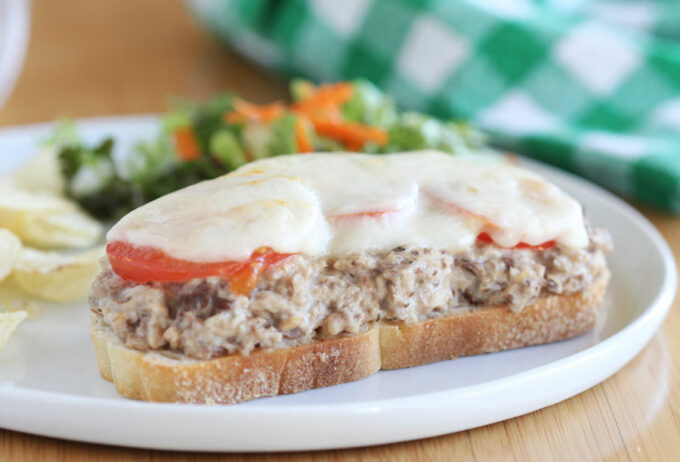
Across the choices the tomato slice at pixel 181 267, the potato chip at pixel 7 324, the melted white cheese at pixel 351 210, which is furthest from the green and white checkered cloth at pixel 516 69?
the potato chip at pixel 7 324

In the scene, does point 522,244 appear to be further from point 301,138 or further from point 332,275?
point 301,138

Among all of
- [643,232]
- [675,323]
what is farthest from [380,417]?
[643,232]

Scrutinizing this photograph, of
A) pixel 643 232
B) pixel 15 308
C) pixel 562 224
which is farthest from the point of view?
pixel 643 232

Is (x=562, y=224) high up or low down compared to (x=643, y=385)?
up

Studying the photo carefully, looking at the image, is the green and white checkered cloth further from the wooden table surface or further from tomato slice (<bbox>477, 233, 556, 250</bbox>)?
tomato slice (<bbox>477, 233, 556, 250</bbox>)

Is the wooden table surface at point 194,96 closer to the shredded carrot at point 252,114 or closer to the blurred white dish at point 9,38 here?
the blurred white dish at point 9,38

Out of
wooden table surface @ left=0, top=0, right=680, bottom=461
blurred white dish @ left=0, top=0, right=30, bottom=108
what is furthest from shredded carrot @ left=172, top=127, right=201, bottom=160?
blurred white dish @ left=0, top=0, right=30, bottom=108

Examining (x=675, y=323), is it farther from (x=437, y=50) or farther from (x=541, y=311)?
(x=437, y=50)

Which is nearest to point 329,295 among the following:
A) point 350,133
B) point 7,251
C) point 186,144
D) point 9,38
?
point 7,251
